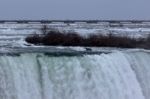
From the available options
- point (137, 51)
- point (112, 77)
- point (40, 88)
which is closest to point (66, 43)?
point (137, 51)

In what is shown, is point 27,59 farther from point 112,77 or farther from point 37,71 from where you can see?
point 112,77

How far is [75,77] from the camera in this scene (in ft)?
82.4

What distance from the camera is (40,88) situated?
23844mm

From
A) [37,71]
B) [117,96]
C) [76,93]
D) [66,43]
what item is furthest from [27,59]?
[66,43]

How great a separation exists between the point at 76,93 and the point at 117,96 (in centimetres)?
201

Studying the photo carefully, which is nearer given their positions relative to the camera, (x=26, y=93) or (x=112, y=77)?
(x=26, y=93)

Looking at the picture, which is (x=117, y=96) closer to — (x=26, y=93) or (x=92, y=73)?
(x=92, y=73)

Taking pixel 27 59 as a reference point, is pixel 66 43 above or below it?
below

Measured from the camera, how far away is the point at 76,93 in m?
24.7

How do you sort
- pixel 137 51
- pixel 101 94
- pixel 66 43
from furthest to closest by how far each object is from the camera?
pixel 66 43 → pixel 137 51 → pixel 101 94

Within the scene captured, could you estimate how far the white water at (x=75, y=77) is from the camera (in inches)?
926

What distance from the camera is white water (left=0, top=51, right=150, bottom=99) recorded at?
77.2 ft

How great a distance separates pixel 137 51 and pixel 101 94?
435 centimetres

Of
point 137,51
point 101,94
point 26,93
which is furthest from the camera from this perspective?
point 137,51
